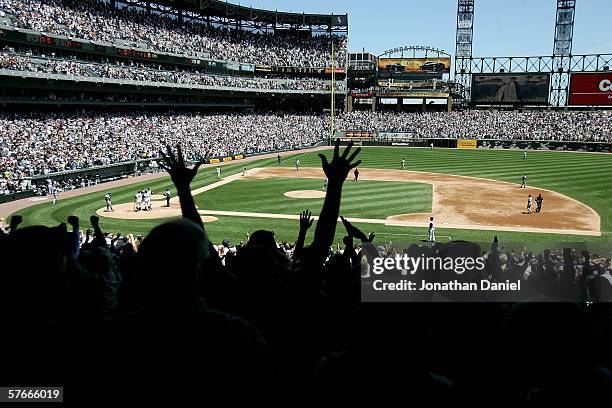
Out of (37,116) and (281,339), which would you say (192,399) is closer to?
(281,339)

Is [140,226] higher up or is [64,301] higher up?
[64,301]

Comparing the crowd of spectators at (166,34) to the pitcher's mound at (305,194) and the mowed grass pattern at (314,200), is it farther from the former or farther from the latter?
the pitcher's mound at (305,194)

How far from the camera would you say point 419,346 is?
2.83 m

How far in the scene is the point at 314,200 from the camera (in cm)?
3256

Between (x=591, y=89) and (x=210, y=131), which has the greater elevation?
(x=591, y=89)

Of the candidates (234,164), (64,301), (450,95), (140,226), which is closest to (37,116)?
(234,164)

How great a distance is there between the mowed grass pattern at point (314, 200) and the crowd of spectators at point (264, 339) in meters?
24.4

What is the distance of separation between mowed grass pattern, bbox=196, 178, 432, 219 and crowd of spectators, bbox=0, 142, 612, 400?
80.2ft

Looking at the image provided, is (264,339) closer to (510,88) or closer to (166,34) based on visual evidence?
(166,34)

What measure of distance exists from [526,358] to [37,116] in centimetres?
5110

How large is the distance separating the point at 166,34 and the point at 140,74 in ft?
50.8

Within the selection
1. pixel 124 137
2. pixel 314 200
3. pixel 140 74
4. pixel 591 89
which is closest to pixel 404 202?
pixel 314 200

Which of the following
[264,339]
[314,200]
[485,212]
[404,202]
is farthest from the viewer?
[314,200]

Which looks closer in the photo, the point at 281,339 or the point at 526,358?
the point at 526,358
